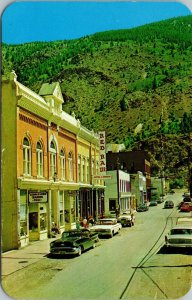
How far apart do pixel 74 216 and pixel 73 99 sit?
264 centimetres

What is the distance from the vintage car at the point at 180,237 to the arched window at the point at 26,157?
11.0 ft

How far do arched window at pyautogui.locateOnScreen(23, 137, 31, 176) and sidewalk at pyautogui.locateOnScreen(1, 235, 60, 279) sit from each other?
5.11 ft

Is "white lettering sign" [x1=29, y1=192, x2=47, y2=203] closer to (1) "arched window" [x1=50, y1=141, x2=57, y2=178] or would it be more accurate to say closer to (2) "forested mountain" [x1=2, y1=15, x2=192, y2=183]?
(1) "arched window" [x1=50, y1=141, x2=57, y2=178]

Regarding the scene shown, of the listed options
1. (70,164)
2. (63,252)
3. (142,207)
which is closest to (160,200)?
(142,207)

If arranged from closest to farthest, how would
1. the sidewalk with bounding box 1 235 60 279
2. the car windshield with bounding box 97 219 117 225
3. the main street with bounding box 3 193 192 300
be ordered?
the main street with bounding box 3 193 192 300 → the sidewalk with bounding box 1 235 60 279 → the car windshield with bounding box 97 219 117 225

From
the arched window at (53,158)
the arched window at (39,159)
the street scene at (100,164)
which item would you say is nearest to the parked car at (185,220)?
the street scene at (100,164)

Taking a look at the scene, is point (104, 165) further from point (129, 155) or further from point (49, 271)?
point (49, 271)

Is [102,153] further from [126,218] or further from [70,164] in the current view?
[126,218]

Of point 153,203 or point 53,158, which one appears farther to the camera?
point 53,158

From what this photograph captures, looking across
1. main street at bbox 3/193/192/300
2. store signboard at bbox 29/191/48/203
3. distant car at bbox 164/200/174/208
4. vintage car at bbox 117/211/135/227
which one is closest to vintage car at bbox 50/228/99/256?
main street at bbox 3/193/192/300

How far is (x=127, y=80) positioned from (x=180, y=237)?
3.40 metres

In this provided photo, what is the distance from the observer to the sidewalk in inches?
333

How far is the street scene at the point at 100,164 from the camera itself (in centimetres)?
862

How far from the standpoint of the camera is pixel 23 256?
365 inches
